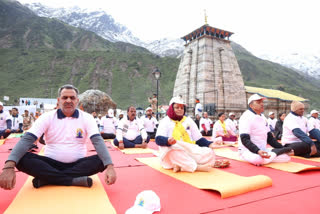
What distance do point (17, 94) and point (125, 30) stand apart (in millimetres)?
124064

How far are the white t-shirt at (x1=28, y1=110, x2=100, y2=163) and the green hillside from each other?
43712 mm

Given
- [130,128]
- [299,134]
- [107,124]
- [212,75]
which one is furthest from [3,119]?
[212,75]

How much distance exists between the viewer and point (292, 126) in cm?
524

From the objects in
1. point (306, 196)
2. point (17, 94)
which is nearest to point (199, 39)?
point (306, 196)

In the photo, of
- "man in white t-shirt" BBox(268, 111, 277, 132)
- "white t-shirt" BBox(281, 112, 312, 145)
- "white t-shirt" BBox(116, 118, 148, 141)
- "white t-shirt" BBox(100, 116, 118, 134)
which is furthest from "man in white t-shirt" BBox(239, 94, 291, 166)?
"man in white t-shirt" BBox(268, 111, 277, 132)

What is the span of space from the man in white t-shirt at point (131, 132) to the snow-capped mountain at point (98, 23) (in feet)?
413

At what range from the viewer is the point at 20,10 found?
97.4 metres

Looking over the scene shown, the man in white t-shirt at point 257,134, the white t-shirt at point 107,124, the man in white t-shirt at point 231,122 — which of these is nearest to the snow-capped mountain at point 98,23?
the man in white t-shirt at point 231,122

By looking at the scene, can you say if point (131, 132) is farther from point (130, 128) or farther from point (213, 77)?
point (213, 77)

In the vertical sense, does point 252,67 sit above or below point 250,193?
above

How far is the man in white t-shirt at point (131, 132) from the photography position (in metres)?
6.79

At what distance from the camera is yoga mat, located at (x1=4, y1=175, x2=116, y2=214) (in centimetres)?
218

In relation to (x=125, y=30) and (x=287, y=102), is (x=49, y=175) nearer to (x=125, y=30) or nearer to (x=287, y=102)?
(x=287, y=102)

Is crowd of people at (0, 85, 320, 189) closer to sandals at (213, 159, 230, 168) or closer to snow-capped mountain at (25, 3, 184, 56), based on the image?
sandals at (213, 159, 230, 168)
